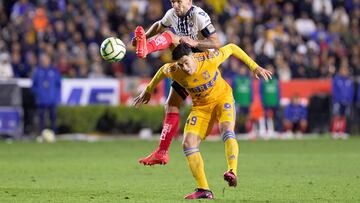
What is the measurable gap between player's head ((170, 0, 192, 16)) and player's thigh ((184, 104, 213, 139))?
1182 millimetres

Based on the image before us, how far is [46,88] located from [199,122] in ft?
44.0

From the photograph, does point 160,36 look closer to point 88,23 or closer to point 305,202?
point 305,202

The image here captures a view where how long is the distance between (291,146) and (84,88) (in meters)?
6.14

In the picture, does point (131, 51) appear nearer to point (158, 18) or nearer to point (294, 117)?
point (158, 18)

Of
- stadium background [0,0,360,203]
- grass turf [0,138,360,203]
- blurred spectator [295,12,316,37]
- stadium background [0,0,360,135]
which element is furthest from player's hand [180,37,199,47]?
blurred spectator [295,12,316,37]

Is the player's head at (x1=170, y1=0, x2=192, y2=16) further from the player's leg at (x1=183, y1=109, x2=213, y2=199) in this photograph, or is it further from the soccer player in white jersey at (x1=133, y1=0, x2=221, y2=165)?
the player's leg at (x1=183, y1=109, x2=213, y2=199)

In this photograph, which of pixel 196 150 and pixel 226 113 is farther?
pixel 226 113

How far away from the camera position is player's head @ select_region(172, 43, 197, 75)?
1053 centimetres

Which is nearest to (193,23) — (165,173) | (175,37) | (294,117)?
(175,37)

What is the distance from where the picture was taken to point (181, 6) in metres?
10.9

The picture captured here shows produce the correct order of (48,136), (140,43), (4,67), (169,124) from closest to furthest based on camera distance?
(140,43) < (169,124) < (48,136) < (4,67)

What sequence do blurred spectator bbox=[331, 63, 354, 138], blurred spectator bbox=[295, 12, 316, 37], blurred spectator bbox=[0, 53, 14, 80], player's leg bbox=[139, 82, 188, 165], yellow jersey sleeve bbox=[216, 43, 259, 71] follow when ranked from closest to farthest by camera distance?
yellow jersey sleeve bbox=[216, 43, 259, 71]
player's leg bbox=[139, 82, 188, 165]
blurred spectator bbox=[0, 53, 14, 80]
blurred spectator bbox=[331, 63, 354, 138]
blurred spectator bbox=[295, 12, 316, 37]

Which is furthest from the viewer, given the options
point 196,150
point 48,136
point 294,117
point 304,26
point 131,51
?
point 304,26

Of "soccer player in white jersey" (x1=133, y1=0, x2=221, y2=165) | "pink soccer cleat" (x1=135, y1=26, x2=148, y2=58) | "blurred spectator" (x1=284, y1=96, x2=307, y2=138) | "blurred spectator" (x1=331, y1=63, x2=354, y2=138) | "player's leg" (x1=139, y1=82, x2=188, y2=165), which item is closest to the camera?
"pink soccer cleat" (x1=135, y1=26, x2=148, y2=58)
